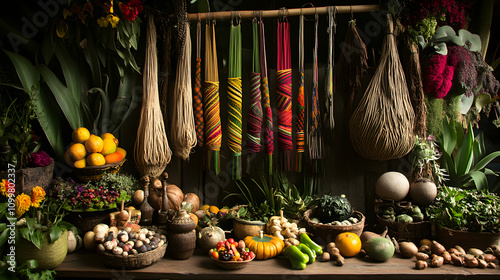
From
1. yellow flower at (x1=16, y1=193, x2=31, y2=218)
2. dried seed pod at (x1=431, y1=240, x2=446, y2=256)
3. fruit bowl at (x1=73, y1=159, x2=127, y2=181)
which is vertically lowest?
dried seed pod at (x1=431, y1=240, x2=446, y2=256)

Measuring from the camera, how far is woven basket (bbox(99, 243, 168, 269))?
2002 mm

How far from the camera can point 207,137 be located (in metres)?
2.59

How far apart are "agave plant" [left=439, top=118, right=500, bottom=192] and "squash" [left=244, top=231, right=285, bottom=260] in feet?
4.31

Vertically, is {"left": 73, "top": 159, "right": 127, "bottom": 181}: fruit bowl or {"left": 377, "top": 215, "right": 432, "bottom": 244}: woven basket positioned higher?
{"left": 73, "top": 159, "right": 127, "bottom": 181}: fruit bowl

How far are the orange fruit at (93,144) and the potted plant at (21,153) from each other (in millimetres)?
250

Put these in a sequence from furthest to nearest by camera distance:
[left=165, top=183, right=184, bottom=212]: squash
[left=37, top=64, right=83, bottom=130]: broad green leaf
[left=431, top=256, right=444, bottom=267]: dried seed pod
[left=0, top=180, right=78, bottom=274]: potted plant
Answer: [left=165, top=183, right=184, bottom=212]: squash
[left=37, top=64, right=83, bottom=130]: broad green leaf
[left=431, top=256, right=444, bottom=267]: dried seed pod
[left=0, top=180, right=78, bottom=274]: potted plant

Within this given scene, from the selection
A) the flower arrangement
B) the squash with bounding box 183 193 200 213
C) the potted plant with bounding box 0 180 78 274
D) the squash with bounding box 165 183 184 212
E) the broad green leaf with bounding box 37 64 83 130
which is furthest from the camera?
the squash with bounding box 183 193 200 213

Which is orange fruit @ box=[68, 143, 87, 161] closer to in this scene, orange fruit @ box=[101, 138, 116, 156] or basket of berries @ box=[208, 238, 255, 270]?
orange fruit @ box=[101, 138, 116, 156]

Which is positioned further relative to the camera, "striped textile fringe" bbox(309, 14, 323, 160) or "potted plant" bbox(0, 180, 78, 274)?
"striped textile fringe" bbox(309, 14, 323, 160)

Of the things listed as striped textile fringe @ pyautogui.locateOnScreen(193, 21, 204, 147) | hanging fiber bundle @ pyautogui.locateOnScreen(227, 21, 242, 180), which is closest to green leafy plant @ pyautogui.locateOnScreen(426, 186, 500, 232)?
hanging fiber bundle @ pyautogui.locateOnScreen(227, 21, 242, 180)

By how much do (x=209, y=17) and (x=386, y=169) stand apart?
5.50ft

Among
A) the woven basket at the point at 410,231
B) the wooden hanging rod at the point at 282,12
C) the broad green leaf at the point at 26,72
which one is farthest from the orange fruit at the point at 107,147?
the woven basket at the point at 410,231

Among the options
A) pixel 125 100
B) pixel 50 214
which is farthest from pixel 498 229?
pixel 50 214

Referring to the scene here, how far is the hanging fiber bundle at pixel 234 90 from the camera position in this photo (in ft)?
8.42
